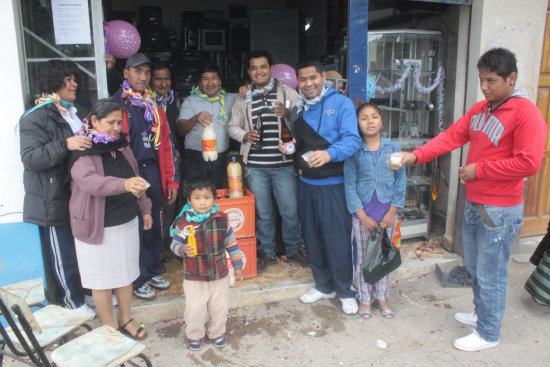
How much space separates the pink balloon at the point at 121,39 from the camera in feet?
12.2

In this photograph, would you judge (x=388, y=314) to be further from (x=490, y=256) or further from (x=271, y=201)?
(x=271, y=201)

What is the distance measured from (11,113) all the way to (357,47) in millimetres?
2924

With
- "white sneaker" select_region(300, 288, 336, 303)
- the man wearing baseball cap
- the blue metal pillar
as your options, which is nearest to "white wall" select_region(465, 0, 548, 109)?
the blue metal pillar

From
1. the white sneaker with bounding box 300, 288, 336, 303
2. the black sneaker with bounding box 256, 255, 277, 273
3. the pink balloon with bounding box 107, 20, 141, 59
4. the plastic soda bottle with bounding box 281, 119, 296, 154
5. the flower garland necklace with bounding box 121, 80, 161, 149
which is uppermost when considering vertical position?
the pink balloon with bounding box 107, 20, 141, 59

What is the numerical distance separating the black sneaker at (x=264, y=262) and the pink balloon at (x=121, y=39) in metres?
2.39

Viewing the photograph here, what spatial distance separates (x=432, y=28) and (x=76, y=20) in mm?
3738

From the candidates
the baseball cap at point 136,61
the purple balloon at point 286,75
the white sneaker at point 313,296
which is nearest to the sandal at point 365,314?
the white sneaker at point 313,296

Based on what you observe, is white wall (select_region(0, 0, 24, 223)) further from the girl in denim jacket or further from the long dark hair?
the girl in denim jacket

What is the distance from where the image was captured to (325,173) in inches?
130

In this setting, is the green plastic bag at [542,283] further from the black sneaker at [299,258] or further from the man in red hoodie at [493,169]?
the black sneaker at [299,258]

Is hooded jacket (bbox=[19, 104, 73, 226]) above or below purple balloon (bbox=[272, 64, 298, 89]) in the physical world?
below

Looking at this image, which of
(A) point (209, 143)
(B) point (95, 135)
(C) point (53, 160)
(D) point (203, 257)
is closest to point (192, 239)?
(D) point (203, 257)

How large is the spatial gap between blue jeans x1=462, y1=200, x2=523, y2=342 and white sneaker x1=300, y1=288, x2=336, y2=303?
48.0 inches

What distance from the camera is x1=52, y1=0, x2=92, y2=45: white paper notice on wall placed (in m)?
3.19
